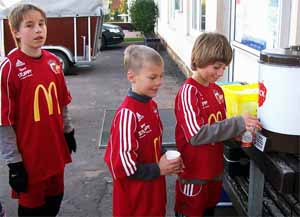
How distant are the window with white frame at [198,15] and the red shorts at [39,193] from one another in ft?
21.9

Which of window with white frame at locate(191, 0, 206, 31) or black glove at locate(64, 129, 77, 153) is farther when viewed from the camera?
window with white frame at locate(191, 0, 206, 31)

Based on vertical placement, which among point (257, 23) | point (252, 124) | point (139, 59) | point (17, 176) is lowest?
point (17, 176)

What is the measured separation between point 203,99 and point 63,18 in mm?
9696

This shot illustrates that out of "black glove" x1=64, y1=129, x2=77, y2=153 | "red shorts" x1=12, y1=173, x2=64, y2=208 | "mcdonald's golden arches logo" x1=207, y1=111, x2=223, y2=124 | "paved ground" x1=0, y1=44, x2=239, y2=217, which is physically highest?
"mcdonald's golden arches logo" x1=207, y1=111, x2=223, y2=124

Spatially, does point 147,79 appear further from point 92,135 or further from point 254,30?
point 92,135

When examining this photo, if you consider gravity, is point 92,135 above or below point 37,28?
below

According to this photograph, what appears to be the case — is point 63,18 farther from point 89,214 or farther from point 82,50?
point 89,214

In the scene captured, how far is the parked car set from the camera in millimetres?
17938

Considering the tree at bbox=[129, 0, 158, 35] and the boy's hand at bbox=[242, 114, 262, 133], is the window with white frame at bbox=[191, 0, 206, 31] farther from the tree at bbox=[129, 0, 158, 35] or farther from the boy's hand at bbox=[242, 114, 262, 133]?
the tree at bbox=[129, 0, 158, 35]

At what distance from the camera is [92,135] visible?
261 inches

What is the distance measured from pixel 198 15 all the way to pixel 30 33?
749cm

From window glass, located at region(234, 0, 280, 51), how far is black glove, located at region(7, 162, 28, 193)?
284cm

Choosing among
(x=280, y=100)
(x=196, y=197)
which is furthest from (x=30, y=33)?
(x=280, y=100)

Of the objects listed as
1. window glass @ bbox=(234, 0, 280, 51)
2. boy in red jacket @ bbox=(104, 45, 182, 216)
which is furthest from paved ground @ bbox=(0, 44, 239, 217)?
window glass @ bbox=(234, 0, 280, 51)
